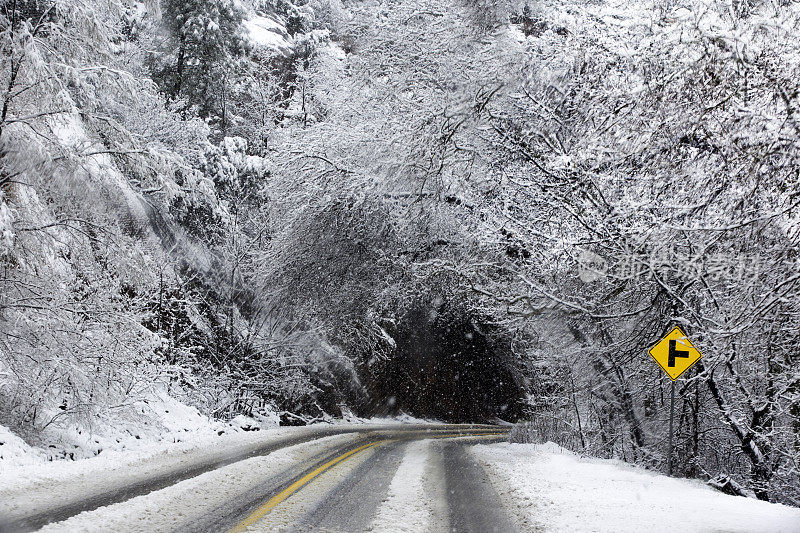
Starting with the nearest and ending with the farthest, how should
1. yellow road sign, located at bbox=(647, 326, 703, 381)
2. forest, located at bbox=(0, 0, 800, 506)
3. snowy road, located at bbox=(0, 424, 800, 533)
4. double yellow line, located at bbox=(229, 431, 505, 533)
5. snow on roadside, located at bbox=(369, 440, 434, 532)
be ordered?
double yellow line, located at bbox=(229, 431, 505, 533) < snowy road, located at bbox=(0, 424, 800, 533) < snow on roadside, located at bbox=(369, 440, 434, 532) < forest, located at bbox=(0, 0, 800, 506) < yellow road sign, located at bbox=(647, 326, 703, 381)

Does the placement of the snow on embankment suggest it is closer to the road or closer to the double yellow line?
the road

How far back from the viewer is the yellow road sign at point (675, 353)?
9898mm

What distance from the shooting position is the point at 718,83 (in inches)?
293

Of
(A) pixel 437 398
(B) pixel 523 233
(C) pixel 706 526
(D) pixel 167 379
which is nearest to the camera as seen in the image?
(C) pixel 706 526

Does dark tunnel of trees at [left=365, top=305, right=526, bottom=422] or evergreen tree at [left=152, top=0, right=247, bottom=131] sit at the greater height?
evergreen tree at [left=152, top=0, right=247, bottom=131]

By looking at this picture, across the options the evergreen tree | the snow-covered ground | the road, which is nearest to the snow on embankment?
the road

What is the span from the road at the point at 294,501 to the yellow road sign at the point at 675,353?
11.1 ft

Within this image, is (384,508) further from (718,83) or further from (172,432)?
(172,432)

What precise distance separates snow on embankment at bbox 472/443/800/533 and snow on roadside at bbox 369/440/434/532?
1.04m

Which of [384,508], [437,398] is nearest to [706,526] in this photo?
[384,508]

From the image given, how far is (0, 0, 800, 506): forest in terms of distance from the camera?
7.80 meters

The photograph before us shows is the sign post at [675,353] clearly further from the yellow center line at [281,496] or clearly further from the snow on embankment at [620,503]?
the yellow center line at [281,496]

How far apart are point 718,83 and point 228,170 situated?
1954 cm

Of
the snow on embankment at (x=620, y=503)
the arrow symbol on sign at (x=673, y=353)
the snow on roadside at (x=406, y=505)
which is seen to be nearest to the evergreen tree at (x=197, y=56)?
the snow on roadside at (x=406, y=505)
